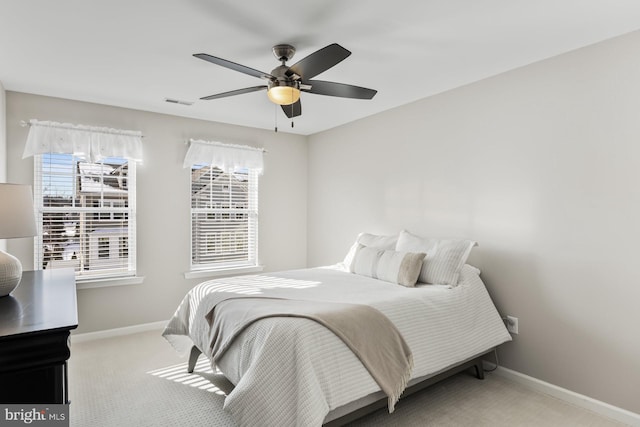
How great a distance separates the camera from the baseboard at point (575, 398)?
2336mm

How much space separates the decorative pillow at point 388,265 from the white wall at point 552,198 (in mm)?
607

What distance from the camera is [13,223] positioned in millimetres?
1817

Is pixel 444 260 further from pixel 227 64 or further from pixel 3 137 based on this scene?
pixel 3 137

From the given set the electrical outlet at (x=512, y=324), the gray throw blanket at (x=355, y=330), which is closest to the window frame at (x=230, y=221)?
the gray throw blanket at (x=355, y=330)

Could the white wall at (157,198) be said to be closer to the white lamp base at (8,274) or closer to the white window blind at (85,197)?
the white window blind at (85,197)

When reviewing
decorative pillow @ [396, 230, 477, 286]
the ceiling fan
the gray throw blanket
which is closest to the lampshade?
the ceiling fan

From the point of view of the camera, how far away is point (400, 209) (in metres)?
3.93

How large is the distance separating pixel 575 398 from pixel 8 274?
3.54m

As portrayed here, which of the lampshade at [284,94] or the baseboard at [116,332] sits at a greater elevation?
the lampshade at [284,94]

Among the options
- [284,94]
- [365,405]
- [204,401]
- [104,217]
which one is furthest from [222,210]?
[365,405]

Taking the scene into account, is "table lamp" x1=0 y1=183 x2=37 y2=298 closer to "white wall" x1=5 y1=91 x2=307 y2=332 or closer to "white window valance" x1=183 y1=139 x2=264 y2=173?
"white wall" x1=5 y1=91 x2=307 y2=332

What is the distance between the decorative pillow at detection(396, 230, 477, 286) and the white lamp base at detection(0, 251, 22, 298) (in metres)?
2.66

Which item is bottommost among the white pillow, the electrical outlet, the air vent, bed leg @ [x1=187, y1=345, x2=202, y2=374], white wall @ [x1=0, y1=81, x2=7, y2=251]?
bed leg @ [x1=187, y1=345, x2=202, y2=374]

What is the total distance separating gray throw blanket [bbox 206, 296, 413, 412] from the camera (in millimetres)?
2016
